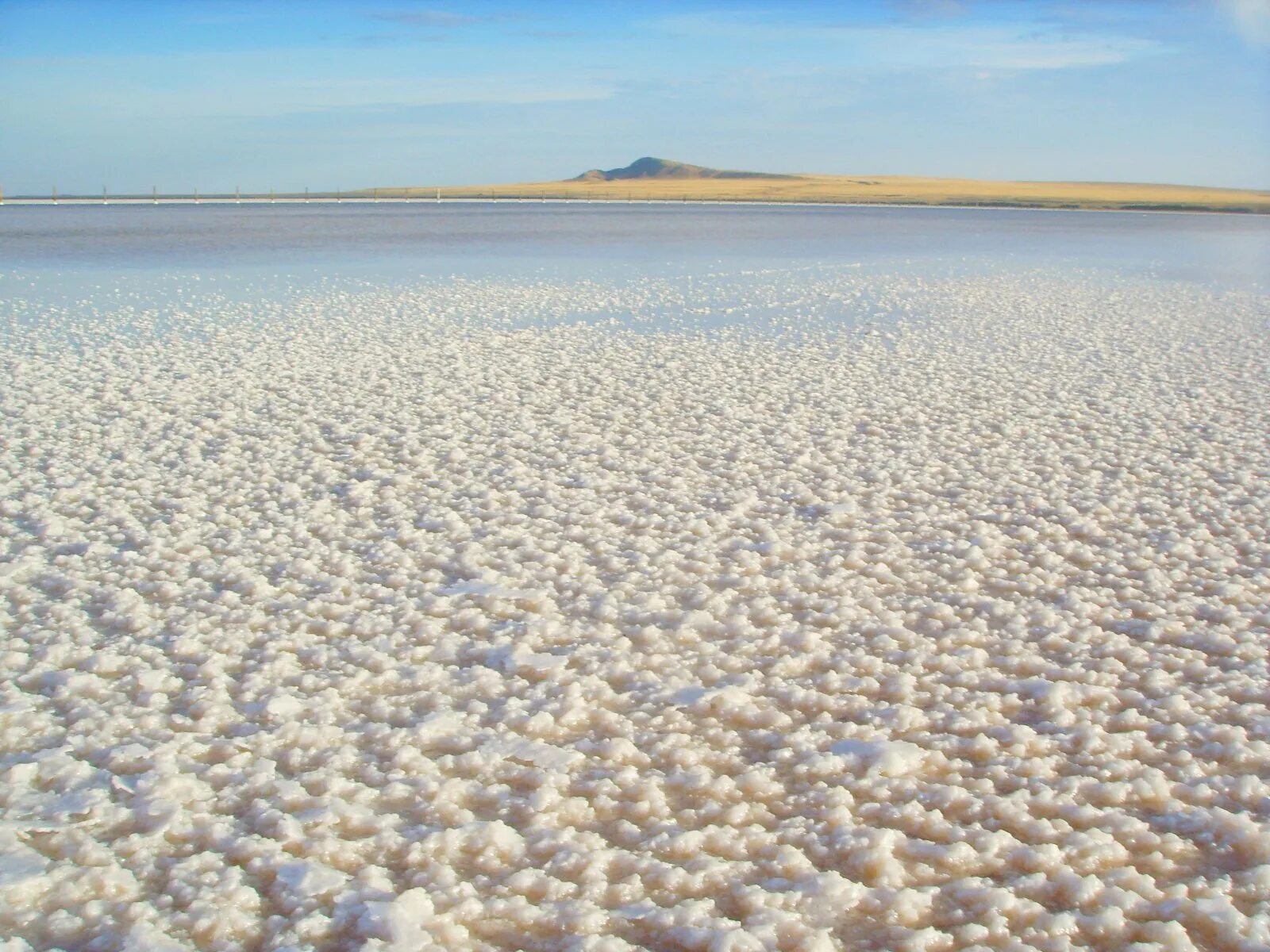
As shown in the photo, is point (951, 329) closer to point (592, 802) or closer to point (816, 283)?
point (816, 283)

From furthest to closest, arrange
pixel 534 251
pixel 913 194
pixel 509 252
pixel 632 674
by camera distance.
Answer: pixel 913 194 → pixel 534 251 → pixel 509 252 → pixel 632 674

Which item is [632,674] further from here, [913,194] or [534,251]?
[913,194]

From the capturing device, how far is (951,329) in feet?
43.2

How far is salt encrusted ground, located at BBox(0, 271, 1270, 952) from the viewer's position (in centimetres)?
285

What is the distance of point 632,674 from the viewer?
4133mm

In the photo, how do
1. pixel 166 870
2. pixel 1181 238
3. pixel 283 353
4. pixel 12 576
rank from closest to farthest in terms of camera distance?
pixel 166 870 → pixel 12 576 → pixel 283 353 → pixel 1181 238

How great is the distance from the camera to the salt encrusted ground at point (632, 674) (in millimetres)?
2854

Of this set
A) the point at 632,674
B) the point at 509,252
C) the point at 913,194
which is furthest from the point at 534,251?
the point at 913,194

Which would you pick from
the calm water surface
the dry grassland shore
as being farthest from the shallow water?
the dry grassland shore

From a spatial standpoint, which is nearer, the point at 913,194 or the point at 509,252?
the point at 509,252

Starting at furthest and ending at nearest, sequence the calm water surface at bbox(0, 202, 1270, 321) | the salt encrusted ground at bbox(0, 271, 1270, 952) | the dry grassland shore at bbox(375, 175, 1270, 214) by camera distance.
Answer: the dry grassland shore at bbox(375, 175, 1270, 214) < the calm water surface at bbox(0, 202, 1270, 321) < the salt encrusted ground at bbox(0, 271, 1270, 952)

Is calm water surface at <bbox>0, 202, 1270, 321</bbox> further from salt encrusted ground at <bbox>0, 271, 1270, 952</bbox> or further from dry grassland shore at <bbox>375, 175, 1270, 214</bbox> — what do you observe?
dry grassland shore at <bbox>375, 175, 1270, 214</bbox>

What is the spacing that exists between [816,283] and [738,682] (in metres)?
15.7

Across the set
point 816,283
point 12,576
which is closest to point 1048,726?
point 12,576
